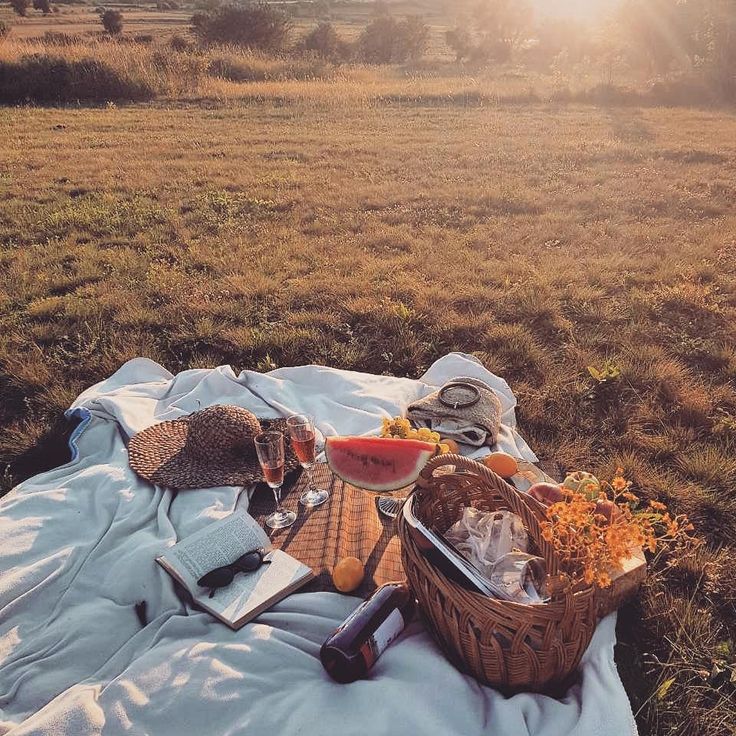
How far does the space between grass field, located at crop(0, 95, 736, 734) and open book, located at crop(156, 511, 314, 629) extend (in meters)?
1.62

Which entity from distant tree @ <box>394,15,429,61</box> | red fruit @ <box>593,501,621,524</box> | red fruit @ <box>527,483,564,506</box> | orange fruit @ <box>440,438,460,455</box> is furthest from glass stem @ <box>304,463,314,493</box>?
distant tree @ <box>394,15,429,61</box>

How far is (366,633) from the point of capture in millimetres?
2449

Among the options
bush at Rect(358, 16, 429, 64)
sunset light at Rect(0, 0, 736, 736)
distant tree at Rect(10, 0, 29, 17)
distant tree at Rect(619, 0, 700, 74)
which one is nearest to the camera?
sunset light at Rect(0, 0, 736, 736)

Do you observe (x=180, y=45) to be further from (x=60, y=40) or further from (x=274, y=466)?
(x=274, y=466)

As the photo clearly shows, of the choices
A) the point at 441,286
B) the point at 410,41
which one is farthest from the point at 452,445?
the point at 410,41

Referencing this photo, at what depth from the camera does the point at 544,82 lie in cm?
2198

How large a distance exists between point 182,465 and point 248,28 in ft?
95.9

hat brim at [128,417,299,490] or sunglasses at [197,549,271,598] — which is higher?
sunglasses at [197,549,271,598]

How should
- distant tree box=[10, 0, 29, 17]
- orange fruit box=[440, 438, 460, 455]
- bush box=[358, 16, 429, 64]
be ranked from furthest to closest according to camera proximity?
distant tree box=[10, 0, 29, 17] → bush box=[358, 16, 429, 64] → orange fruit box=[440, 438, 460, 455]

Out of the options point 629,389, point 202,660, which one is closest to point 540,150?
point 629,389

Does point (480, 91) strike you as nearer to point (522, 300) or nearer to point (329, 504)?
point (522, 300)

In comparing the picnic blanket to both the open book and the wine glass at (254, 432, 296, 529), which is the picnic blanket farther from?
the wine glass at (254, 432, 296, 529)

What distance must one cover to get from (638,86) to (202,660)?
24.2 meters

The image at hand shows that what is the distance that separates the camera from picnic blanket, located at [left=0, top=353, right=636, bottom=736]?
2277mm
